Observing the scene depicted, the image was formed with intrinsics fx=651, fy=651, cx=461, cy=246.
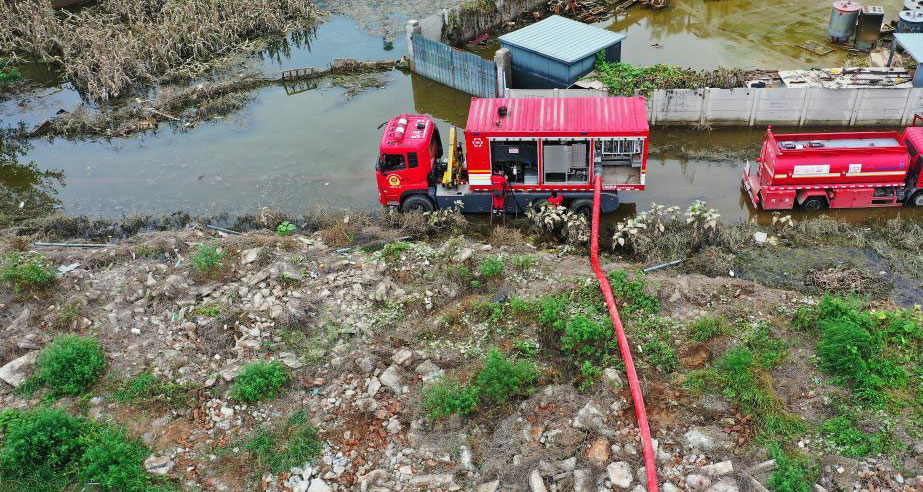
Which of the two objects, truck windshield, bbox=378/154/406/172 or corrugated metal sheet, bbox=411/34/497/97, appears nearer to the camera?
truck windshield, bbox=378/154/406/172

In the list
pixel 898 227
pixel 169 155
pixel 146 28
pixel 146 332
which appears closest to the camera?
pixel 146 332

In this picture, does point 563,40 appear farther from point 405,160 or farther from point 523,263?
point 523,263

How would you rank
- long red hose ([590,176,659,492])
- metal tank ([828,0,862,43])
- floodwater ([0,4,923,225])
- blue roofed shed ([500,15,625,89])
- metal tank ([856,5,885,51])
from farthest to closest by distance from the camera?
metal tank ([828,0,862,43]), metal tank ([856,5,885,51]), blue roofed shed ([500,15,625,89]), floodwater ([0,4,923,225]), long red hose ([590,176,659,492])

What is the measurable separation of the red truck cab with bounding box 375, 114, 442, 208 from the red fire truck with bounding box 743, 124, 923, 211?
27.3 feet

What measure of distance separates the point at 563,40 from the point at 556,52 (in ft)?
3.39

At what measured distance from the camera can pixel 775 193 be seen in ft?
52.4

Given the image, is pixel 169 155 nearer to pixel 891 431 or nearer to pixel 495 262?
pixel 495 262

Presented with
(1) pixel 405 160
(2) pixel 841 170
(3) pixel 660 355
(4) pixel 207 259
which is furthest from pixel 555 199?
(4) pixel 207 259

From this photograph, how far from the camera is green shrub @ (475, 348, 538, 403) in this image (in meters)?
10.2

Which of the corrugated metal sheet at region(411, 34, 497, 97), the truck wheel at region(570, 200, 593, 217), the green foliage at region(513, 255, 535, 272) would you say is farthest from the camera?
the corrugated metal sheet at region(411, 34, 497, 97)

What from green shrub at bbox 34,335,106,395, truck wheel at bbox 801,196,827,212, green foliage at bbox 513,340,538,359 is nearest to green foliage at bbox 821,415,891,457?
green foliage at bbox 513,340,538,359

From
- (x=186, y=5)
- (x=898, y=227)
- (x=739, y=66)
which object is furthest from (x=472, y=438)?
(x=186, y=5)

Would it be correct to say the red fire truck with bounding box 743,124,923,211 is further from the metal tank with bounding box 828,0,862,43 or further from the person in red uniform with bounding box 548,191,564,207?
the metal tank with bounding box 828,0,862,43

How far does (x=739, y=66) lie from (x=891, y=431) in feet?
55.4
